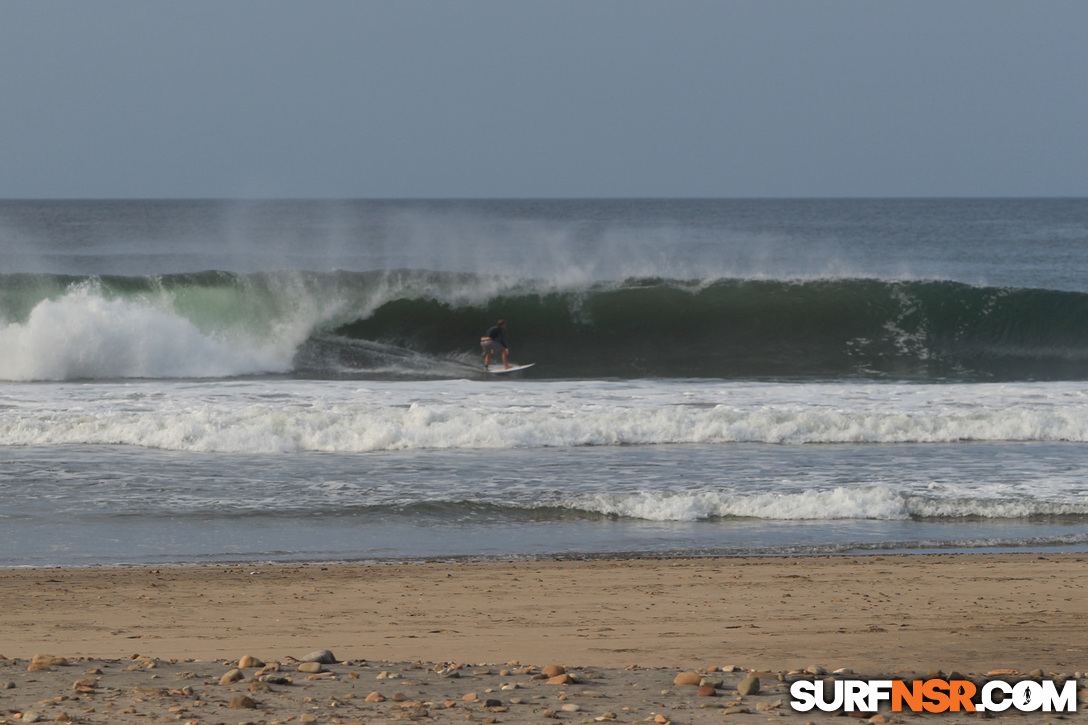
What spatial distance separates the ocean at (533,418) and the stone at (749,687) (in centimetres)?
309

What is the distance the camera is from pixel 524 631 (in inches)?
197

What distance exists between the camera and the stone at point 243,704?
350cm

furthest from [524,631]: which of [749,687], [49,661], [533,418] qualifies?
[533,418]

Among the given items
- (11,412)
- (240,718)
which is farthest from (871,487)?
(11,412)

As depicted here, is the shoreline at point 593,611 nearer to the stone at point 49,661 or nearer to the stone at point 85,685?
the stone at point 49,661

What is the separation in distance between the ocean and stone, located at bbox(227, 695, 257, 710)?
333 centimetres

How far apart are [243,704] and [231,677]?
1.16 ft

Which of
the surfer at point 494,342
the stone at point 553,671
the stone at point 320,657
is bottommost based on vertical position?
the stone at point 553,671

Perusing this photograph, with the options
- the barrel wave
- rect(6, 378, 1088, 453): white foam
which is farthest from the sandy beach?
the barrel wave

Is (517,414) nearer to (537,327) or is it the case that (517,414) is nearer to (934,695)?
(934,695)

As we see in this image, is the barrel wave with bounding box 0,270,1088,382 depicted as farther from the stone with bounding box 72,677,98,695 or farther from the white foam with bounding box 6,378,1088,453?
the stone with bounding box 72,677,98,695

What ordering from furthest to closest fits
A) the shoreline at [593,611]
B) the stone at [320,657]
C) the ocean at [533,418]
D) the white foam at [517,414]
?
the white foam at [517,414] → the ocean at [533,418] → the shoreline at [593,611] → the stone at [320,657]

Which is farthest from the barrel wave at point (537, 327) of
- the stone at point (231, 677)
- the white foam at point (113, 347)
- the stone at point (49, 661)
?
the stone at point (231, 677)

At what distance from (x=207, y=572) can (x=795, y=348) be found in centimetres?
1470
